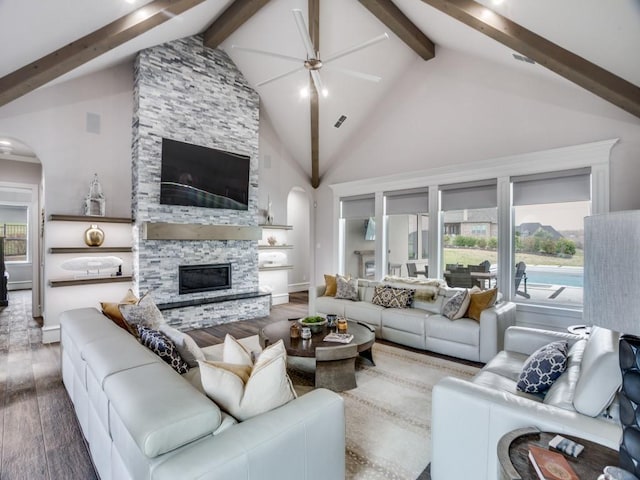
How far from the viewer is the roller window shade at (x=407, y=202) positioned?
6.03 meters

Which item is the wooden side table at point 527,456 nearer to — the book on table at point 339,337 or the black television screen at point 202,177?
the book on table at point 339,337

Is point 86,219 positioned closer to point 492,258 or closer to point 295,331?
point 295,331

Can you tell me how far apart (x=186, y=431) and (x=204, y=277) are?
4777mm

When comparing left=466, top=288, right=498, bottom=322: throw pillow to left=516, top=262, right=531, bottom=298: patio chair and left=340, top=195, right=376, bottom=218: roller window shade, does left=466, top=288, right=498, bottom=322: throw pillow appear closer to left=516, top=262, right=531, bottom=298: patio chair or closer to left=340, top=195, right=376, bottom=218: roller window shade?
left=516, top=262, right=531, bottom=298: patio chair

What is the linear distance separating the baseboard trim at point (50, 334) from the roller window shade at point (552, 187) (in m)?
7.01

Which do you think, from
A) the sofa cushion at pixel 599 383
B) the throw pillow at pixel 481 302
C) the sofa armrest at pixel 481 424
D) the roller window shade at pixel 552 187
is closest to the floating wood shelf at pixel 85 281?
the sofa armrest at pixel 481 424

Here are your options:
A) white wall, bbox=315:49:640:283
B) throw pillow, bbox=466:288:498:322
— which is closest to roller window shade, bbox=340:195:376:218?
white wall, bbox=315:49:640:283

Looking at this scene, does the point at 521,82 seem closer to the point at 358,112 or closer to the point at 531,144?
the point at 531,144

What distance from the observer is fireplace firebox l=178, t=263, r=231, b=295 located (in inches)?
215

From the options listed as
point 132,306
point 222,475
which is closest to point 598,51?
point 222,475

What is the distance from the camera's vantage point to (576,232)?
4496 mm

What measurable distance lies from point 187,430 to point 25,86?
14.5 feet

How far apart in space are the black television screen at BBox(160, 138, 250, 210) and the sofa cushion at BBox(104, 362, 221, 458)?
14.0ft

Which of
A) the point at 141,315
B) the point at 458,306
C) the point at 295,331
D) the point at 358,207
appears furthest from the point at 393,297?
Answer: the point at 141,315
